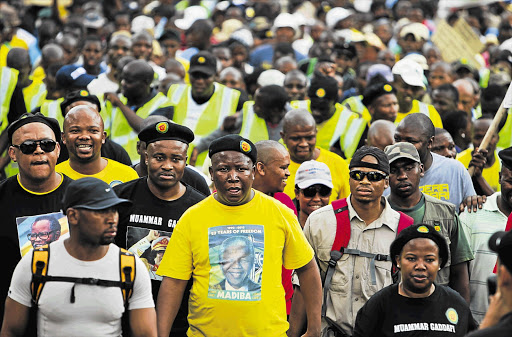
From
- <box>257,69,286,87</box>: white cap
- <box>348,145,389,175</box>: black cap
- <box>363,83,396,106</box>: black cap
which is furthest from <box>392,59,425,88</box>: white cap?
<box>348,145,389,175</box>: black cap

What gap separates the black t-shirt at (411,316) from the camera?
20.9 ft

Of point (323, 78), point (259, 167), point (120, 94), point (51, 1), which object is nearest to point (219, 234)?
point (259, 167)

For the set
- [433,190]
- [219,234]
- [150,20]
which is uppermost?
[150,20]

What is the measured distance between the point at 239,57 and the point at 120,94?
4327 millimetres

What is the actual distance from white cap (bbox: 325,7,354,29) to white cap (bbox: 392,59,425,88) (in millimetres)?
8138

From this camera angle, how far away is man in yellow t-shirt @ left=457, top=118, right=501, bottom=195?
898cm

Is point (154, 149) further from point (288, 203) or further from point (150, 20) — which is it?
point (150, 20)

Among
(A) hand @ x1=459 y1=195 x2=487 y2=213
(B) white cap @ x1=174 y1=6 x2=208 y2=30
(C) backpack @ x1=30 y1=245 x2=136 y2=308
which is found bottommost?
(C) backpack @ x1=30 y1=245 x2=136 y2=308

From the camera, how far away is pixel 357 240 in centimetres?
709

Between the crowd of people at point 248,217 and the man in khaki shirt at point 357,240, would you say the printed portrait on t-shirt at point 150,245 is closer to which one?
the crowd of people at point 248,217

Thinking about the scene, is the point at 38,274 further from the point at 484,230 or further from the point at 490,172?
the point at 490,172

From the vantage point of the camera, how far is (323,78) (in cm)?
1099

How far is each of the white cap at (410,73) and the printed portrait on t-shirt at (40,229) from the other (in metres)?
5.80

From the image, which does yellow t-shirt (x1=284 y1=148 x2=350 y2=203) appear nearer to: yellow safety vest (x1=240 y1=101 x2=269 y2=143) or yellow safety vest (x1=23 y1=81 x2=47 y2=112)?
yellow safety vest (x1=240 y1=101 x2=269 y2=143)
